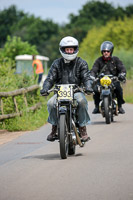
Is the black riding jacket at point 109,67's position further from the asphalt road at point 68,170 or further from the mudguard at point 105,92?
the asphalt road at point 68,170

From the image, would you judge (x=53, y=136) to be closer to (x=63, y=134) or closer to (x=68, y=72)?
(x=63, y=134)

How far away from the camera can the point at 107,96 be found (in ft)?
47.2

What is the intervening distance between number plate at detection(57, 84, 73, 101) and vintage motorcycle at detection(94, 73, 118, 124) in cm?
543

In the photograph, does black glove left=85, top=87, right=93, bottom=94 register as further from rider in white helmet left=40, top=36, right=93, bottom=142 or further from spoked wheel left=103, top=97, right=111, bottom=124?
spoked wheel left=103, top=97, right=111, bottom=124

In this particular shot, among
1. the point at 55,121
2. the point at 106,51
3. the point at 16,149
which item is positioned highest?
the point at 106,51

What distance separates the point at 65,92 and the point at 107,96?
5714 millimetres

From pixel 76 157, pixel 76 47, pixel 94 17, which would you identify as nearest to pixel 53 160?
pixel 76 157

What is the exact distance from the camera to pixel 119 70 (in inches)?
582

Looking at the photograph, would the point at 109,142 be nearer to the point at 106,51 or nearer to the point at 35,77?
the point at 106,51

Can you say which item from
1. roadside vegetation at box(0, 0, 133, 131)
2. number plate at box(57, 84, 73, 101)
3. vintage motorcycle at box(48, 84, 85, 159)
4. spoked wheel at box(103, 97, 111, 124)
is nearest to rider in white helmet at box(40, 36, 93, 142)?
vintage motorcycle at box(48, 84, 85, 159)

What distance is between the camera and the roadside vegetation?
15.8 m

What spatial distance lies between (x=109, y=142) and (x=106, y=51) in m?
4.30

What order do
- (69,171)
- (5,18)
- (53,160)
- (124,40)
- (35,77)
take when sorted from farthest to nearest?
1. (5,18)
2. (124,40)
3. (35,77)
4. (53,160)
5. (69,171)

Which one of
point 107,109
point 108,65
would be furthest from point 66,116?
point 108,65
